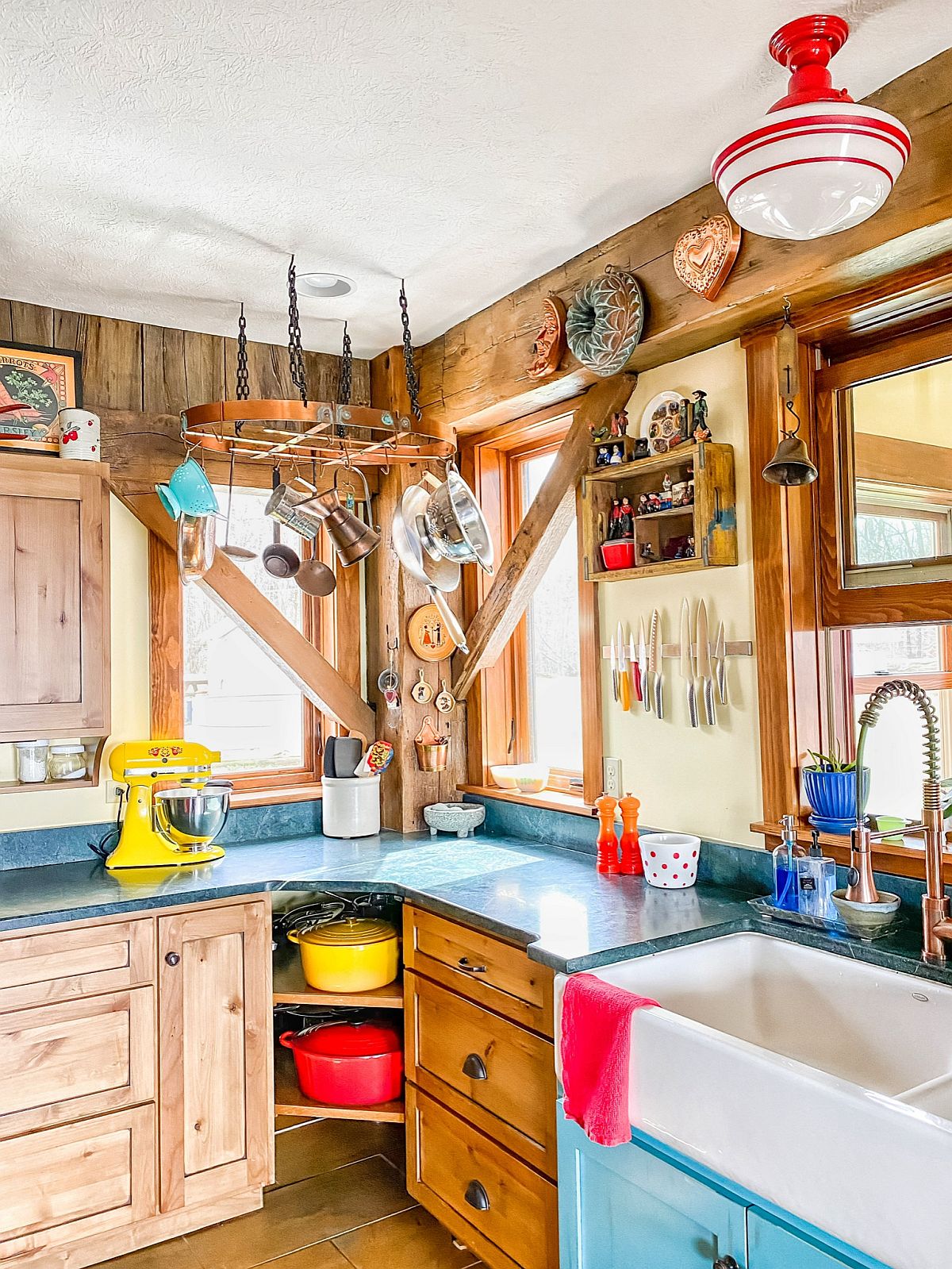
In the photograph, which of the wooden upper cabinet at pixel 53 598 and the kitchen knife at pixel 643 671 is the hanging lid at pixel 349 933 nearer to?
the wooden upper cabinet at pixel 53 598

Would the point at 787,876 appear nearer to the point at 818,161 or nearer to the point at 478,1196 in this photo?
the point at 478,1196

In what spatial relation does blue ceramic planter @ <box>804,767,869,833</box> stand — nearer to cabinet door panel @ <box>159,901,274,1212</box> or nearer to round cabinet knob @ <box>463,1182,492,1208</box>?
round cabinet knob @ <box>463,1182,492,1208</box>

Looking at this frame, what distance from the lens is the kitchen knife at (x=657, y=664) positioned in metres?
2.71

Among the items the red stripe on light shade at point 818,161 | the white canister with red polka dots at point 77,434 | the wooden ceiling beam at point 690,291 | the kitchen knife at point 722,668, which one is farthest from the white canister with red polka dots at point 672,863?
the white canister with red polka dots at point 77,434

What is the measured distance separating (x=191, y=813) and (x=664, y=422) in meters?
1.71

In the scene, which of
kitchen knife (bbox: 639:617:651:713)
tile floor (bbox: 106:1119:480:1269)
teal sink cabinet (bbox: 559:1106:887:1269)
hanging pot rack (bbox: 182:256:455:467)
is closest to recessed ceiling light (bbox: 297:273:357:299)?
hanging pot rack (bbox: 182:256:455:467)

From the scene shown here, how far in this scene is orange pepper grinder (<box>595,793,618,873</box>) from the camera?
2664 millimetres

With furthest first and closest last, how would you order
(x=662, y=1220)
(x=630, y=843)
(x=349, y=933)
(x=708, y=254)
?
(x=349, y=933) < (x=630, y=843) < (x=708, y=254) < (x=662, y=1220)

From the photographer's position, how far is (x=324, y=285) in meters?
2.89

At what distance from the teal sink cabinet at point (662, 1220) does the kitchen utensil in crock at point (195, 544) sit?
5.56ft

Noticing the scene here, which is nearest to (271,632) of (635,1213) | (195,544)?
(195,544)

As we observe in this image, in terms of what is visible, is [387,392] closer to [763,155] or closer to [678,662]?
[678,662]

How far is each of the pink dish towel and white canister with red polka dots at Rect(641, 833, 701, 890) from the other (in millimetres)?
593

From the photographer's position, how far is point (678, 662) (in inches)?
105
